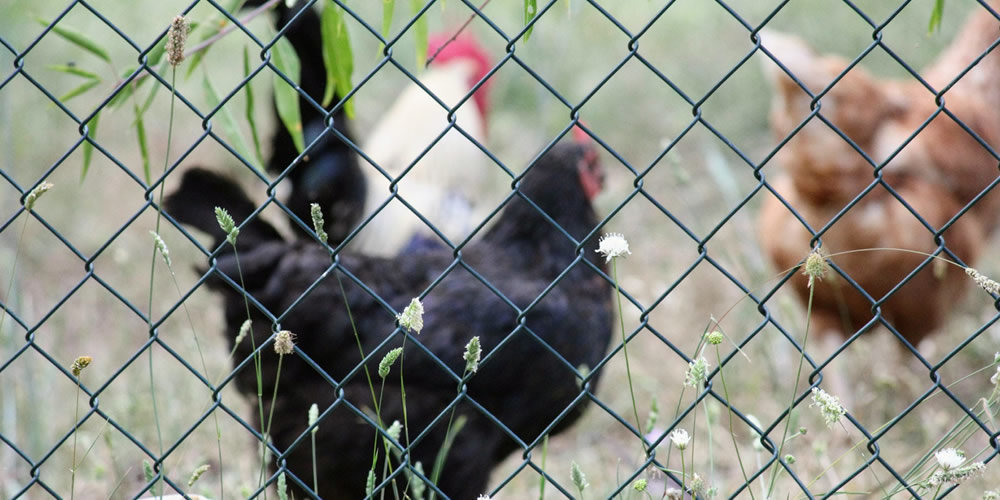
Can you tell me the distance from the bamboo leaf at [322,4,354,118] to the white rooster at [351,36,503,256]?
6.74 feet

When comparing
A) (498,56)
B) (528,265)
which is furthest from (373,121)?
(528,265)

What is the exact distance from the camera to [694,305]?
15.2 feet

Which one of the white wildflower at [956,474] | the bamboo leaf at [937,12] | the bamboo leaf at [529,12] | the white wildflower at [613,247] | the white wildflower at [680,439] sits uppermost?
the bamboo leaf at [529,12]

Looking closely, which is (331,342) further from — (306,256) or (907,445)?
(907,445)

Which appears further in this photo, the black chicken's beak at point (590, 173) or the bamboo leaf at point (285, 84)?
the black chicken's beak at point (590, 173)

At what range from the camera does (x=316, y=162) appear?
347 cm

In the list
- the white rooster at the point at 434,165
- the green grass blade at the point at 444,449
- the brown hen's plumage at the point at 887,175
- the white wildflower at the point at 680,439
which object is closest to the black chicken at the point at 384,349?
the green grass blade at the point at 444,449

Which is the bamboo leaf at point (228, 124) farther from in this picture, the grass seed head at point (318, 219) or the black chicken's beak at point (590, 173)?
the black chicken's beak at point (590, 173)

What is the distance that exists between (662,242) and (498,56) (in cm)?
194

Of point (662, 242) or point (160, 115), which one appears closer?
point (662, 242)

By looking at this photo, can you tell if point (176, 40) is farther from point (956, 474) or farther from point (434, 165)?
point (434, 165)

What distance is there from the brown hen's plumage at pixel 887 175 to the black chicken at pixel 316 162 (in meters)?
1.71

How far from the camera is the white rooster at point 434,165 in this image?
13.5 ft

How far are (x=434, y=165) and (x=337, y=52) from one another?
2.80m
